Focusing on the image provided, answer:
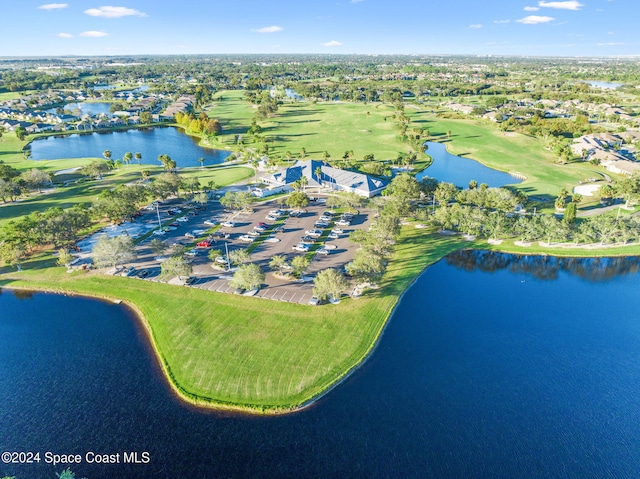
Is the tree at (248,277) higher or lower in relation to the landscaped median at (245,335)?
higher

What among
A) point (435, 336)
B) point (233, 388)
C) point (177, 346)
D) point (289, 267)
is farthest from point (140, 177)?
point (435, 336)

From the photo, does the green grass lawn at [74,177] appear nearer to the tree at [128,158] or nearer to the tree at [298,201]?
the tree at [128,158]

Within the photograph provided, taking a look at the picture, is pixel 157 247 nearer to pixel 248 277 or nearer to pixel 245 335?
pixel 248 277

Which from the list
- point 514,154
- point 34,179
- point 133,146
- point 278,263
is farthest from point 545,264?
point 133,146

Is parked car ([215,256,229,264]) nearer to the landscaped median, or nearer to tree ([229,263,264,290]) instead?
the landscaped median

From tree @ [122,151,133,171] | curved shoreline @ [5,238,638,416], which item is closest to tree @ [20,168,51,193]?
tree @ [122,151,133,171]

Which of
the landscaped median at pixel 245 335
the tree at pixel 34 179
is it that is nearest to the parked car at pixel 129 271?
the landscaped median at pixel 245 335
